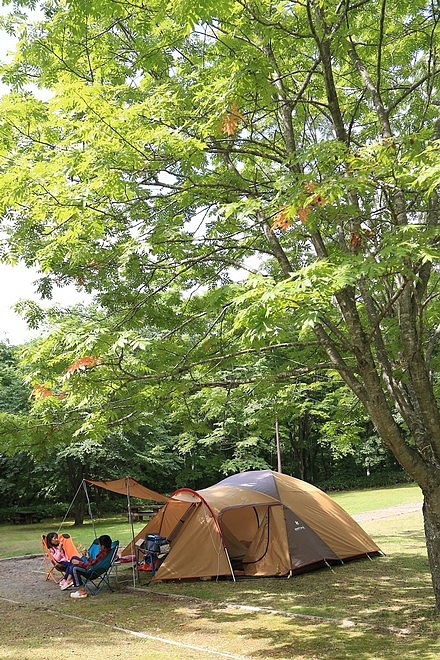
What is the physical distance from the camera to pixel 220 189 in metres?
6.53

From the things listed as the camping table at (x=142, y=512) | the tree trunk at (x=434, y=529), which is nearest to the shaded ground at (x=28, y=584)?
the camping table at (x=142, y=512)

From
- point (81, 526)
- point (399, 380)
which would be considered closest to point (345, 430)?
point (399, 380)

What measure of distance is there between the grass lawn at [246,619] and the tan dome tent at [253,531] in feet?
0.98

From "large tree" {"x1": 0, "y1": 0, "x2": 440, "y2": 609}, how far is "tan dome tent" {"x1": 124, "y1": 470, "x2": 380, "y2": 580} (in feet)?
10.3

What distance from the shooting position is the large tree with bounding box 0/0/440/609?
482 cm

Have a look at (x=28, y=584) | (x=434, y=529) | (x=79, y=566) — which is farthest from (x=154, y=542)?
(x=434, y=529)

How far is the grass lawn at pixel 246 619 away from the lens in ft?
19.0

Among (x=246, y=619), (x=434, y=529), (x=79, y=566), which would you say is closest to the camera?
(x=434, y=529)

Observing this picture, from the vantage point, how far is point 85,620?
734 cm

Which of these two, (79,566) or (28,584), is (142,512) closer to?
(28,584)

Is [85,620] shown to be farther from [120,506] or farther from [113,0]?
[120,506]

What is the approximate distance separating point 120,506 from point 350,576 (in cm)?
1946

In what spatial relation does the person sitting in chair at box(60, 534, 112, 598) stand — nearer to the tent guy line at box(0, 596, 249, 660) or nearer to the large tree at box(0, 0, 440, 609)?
the tent guy line at box(0, 596, 249, 660)

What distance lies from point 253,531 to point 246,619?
3.39m
